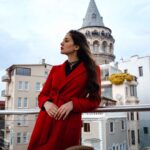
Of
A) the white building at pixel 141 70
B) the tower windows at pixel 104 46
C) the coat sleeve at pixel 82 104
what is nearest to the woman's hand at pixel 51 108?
the coat sleeve at pixel 82 104

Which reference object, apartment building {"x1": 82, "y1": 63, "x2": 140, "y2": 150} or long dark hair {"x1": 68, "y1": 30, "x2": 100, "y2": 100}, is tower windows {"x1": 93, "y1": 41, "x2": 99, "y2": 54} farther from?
long dark hair {"x1": 68, "y1": 30, "x2": 100, "y2": 100}

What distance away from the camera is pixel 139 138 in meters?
2.47

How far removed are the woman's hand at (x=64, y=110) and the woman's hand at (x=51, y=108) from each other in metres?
0.02

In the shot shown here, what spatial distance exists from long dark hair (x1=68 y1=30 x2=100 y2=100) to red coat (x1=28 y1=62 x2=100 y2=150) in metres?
0.03

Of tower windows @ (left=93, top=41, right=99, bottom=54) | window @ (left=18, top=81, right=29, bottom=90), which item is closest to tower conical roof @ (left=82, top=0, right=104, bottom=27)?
tower windows @ (left=93, top=41, right=99, bottom=54)

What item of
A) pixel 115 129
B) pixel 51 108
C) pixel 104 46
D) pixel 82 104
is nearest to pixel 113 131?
pixel 115 129

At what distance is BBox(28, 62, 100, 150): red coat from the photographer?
70.1 inches

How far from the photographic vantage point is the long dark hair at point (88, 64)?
191 cm

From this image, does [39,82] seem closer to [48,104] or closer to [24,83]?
[24,83]

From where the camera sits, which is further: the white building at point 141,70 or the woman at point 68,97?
the white building at point 141,70

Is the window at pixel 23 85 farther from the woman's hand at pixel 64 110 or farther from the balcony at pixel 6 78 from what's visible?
the woman's hand at pixel 64 110

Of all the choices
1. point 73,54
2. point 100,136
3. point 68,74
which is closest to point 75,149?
point 68,74

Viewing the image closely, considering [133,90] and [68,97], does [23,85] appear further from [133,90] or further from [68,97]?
[68,97]

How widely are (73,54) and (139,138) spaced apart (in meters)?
0.99
